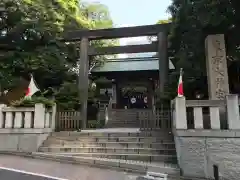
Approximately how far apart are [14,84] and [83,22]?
7084 mm

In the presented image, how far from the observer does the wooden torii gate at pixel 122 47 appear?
14.0 metres

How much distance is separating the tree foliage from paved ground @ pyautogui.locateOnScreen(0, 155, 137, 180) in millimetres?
6645

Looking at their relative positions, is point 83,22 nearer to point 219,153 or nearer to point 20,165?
point 20,165

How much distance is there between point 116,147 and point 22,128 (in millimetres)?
4061

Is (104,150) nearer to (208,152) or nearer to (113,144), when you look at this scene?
(113,144)

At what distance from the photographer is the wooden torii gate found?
14008 millimetres

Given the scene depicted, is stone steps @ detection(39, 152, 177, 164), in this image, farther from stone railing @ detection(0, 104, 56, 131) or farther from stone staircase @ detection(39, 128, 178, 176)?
stone railing @ detection(0, 104, 56, 131)

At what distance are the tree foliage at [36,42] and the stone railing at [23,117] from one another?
4424 mm

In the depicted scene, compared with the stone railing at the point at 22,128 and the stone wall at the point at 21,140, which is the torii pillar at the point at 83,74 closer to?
the stone railing at the point at 22,128

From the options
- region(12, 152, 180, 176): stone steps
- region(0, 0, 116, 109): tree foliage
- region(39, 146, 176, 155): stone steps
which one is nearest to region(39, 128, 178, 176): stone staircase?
region(39, 146, 176, 155): stone steps

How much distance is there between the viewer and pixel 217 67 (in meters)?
8.20

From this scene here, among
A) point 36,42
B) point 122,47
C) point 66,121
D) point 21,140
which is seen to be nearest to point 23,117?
point 21,140

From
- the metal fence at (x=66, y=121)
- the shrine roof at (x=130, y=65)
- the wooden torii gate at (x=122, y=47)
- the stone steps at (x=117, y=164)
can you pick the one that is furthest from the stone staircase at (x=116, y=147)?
the shrine roof at (x=130, y=65)

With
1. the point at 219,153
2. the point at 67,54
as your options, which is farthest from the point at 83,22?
the point at 219,153
